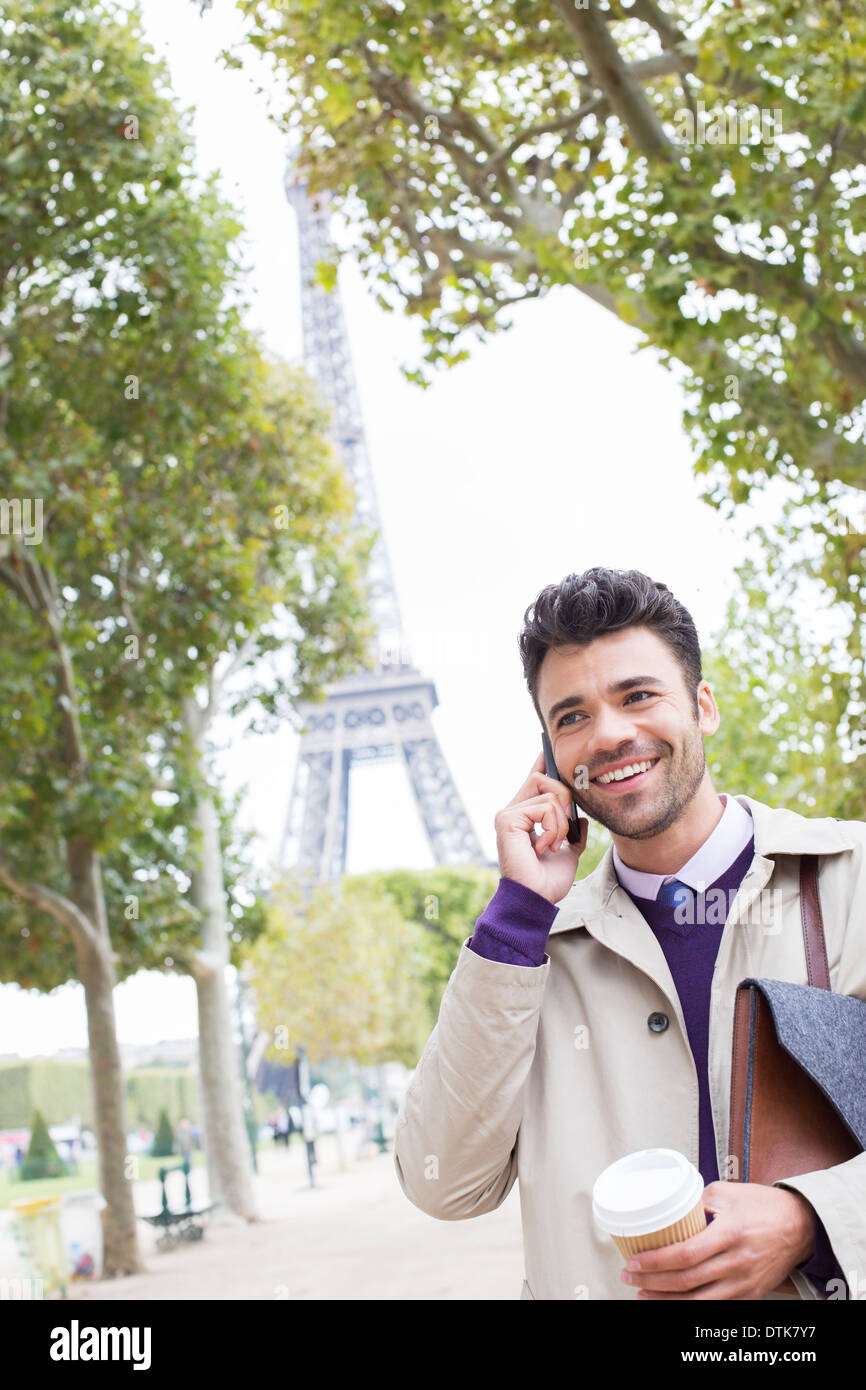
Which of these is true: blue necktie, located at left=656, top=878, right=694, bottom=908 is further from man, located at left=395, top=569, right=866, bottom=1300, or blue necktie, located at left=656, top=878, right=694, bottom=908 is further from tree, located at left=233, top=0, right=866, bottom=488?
tree, located at left=233, top=0, right=866, bottom=488

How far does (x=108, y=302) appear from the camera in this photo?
8008mm

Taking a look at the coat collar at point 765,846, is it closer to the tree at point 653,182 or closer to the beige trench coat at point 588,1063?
the beige trench coat at point 588,1063

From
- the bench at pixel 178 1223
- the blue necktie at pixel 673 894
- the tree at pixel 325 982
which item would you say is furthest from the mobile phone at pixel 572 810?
the tree at pixel 325 982

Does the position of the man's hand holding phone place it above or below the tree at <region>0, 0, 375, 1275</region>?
below

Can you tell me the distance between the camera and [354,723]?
3381 cm

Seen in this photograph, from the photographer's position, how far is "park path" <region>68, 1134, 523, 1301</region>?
8.97 m

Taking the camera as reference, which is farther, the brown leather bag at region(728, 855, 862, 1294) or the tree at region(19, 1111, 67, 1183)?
the tree at region(19, 1111, 67, 1183)

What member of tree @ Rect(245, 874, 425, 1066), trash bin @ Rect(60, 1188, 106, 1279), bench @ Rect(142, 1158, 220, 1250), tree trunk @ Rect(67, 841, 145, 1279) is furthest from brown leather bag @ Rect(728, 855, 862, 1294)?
tree @ Rect(245, 874, 425, 1066)

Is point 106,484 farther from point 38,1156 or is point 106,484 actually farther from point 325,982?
point 38,1156

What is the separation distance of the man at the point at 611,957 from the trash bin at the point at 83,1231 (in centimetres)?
820

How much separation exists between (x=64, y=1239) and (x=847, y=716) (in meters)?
6.26

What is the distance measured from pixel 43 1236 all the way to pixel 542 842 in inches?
273

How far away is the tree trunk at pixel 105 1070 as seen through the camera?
8758 mm

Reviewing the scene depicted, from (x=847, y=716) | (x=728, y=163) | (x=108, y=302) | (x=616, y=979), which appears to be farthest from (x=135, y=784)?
(x=616, y=979)
